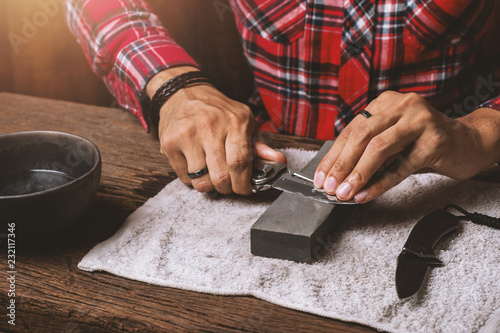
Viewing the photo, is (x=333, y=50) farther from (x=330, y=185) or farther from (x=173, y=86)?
(x=330, y=185)

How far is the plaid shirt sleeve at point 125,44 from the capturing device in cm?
103

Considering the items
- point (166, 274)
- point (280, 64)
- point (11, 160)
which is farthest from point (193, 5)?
point (166, 274)

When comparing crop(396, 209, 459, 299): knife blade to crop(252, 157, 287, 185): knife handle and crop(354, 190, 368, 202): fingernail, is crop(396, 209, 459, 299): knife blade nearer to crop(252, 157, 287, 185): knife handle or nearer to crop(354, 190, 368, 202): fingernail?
crop(354, 190, 368, 202): fingernail

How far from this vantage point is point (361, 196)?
67cm

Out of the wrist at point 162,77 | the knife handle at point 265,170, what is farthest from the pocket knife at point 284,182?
the wrist at point 162,77

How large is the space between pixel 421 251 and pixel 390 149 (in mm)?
158

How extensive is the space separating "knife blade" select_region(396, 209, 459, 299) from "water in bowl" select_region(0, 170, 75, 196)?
466 mm

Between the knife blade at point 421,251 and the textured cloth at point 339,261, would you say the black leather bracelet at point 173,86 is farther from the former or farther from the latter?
the knife blade at point 421,251

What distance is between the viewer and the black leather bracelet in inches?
37.1

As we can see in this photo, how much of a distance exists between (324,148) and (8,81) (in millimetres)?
1297

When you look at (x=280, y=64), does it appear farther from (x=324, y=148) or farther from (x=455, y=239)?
(x=455, y=239)

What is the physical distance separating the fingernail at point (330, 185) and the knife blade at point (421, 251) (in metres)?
0.12

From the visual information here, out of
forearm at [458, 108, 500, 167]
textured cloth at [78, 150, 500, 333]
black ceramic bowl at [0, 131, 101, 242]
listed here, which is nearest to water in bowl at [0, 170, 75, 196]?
black ceramic bowl at [0, 131, 101, 242]

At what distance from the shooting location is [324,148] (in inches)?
33.2
